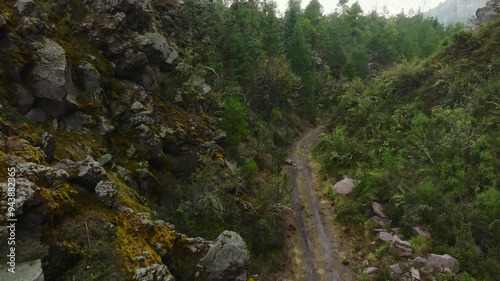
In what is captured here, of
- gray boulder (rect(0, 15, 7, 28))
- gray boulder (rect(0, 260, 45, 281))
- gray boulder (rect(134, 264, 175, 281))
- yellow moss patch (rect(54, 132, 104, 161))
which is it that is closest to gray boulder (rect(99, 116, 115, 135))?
yellow moss patch (rect(54, 132, 104, 161))

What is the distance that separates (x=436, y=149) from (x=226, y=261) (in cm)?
1945

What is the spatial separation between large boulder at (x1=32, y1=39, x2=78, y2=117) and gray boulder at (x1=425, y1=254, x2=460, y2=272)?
2016 centimetres

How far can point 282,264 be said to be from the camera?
741 inches

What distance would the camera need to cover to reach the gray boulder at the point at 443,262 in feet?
54.7

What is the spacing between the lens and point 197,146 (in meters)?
22.3

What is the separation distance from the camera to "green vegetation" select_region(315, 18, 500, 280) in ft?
59.7

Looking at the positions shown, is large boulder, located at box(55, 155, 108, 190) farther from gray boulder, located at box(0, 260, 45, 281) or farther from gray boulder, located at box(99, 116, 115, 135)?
gray boulder, located at box(99, 116, 115, 135)

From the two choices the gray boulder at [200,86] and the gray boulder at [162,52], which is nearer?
the gray boulder at [162,52]

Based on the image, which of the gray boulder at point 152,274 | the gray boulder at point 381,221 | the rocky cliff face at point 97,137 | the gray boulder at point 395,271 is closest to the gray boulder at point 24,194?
the rocky cliff face at point 97,137

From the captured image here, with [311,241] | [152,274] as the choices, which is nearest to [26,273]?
[152,274]

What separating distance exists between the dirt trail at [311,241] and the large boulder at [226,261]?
21.2 ft

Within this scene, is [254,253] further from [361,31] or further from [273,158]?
[361,31]

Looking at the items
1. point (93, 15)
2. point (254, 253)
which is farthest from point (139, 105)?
point (254, 253)

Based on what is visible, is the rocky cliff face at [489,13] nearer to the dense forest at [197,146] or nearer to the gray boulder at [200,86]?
the dense forest at [197,146]
